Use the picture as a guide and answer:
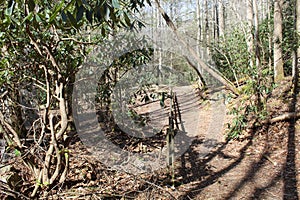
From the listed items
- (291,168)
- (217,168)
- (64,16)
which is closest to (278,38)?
(291,168)

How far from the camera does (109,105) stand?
448 centimetres

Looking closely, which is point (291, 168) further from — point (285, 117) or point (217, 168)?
point (285, 117)

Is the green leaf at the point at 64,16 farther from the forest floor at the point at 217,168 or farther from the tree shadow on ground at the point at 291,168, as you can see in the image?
the tree shadow on ground at the point at 291,168

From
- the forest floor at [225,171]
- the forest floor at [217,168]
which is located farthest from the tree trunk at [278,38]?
the forest floor at [225,171]

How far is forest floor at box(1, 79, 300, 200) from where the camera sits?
3234mm

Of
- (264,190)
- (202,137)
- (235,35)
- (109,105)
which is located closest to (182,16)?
(235,35)

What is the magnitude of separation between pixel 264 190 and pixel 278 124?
227cm

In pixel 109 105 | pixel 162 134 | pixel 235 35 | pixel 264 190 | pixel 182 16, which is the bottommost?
pixel 264 190

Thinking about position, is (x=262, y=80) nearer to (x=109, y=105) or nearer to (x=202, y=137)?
(x=202, y=137)

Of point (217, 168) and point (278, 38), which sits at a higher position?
point (278, 38)

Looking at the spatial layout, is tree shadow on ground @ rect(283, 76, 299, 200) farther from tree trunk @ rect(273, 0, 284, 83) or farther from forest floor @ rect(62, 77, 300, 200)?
tree trunk @ rect(273, 0, 284, 83)

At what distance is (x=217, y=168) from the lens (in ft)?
13.8

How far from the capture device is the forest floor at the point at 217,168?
10.6ft

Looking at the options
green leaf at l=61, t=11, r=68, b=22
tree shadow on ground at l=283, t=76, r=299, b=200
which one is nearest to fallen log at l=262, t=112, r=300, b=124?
tree shadow on ground at l=283, t=76, r=299, b=200
